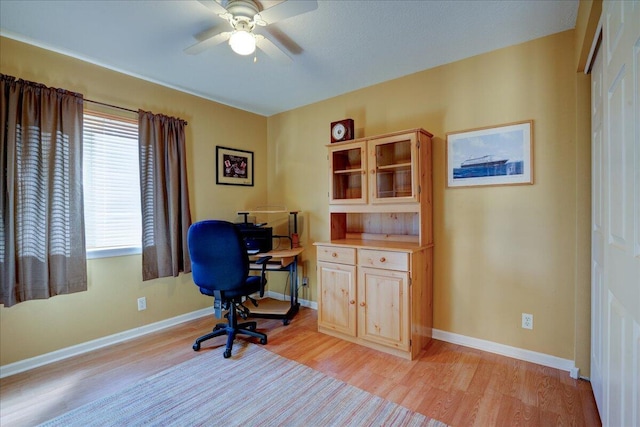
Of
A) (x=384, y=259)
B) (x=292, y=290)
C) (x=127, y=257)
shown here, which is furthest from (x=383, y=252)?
(x=127, y=257)

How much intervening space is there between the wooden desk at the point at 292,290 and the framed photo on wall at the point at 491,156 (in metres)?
1.80

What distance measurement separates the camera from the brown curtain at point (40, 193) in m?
2.07

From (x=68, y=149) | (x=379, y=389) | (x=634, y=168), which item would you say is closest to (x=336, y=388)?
(x=379, y=389)

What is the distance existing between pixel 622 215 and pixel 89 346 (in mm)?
3616

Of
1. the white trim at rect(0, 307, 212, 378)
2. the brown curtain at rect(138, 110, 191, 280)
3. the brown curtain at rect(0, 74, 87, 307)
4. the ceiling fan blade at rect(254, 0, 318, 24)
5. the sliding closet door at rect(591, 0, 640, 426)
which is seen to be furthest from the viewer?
the brown curtain at rect(138, 110, 191, 280)

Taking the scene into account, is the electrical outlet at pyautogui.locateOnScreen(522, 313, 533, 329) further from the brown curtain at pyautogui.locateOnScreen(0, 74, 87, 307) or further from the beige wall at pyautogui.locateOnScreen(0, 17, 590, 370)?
the brown curtain at pyautogui.locateOnScreen(0, 74, 87, 307)

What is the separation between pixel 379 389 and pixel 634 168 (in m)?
1.79

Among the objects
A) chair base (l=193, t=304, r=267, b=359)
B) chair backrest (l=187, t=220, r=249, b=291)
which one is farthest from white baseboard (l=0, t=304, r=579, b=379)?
chair backrest (l=187, t=220, r=249, b=291)

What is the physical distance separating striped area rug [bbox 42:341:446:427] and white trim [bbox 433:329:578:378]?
108 centimetres

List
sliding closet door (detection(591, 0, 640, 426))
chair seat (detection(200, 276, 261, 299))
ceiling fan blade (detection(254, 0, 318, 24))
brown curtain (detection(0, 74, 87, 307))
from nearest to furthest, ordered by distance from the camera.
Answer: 1. sliding closet door (detection(591, 0, 640, 426))
2. ceiling fan blade (detection(254, 0, 318, 24))
3. brown curtain (detection(0, 74, 87, 307))
4. chair seat (detection(200, 276, 261, 299))

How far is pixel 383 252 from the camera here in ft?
7.96

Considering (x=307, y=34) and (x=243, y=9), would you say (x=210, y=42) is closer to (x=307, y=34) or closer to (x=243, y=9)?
(x=243, y=9)

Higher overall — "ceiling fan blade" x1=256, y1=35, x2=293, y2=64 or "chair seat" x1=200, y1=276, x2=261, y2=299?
"ceiling fan blade" x1=256, y1=35, x2=293, y2=64

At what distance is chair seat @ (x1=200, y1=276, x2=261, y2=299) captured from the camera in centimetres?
246
